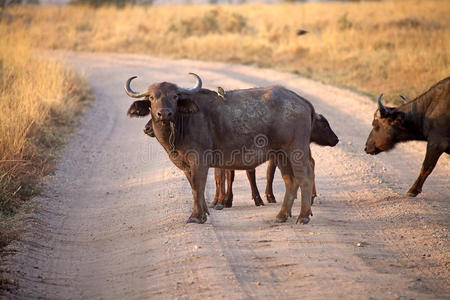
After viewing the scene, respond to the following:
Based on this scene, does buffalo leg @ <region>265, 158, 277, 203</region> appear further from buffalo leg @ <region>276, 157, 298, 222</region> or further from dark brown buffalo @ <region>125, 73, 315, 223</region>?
dark brown buffalo @ <region>125, 73, 315, 223</region>

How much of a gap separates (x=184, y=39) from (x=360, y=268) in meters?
25.2

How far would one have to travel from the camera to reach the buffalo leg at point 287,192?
8078 millimetres

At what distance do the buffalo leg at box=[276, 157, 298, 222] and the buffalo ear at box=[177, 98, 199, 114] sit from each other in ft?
4.46

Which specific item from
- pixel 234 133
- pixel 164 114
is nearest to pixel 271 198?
pixel 234 133

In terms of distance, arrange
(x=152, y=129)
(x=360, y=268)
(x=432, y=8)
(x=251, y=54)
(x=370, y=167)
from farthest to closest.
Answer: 1. (x=432, y=8)
2. (x=251, y=54)
3. (x=370, y=167)
4. (x=152, y=129)
5. (x=360, y=268)

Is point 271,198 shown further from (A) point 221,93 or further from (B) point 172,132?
(B) point 172,132

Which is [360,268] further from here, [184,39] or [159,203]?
[184,39]

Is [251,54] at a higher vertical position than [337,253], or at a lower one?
lower

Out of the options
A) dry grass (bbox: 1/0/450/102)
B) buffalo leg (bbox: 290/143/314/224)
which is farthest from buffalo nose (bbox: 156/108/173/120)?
dry grass (bbox: 1/0/450/102)

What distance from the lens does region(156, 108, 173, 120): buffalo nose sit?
24.4 ft

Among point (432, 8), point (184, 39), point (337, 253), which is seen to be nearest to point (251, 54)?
point (184, 39)

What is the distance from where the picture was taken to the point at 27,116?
1218 cm

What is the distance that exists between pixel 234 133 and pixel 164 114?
1013 millimetres

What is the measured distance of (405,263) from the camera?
259 inches
